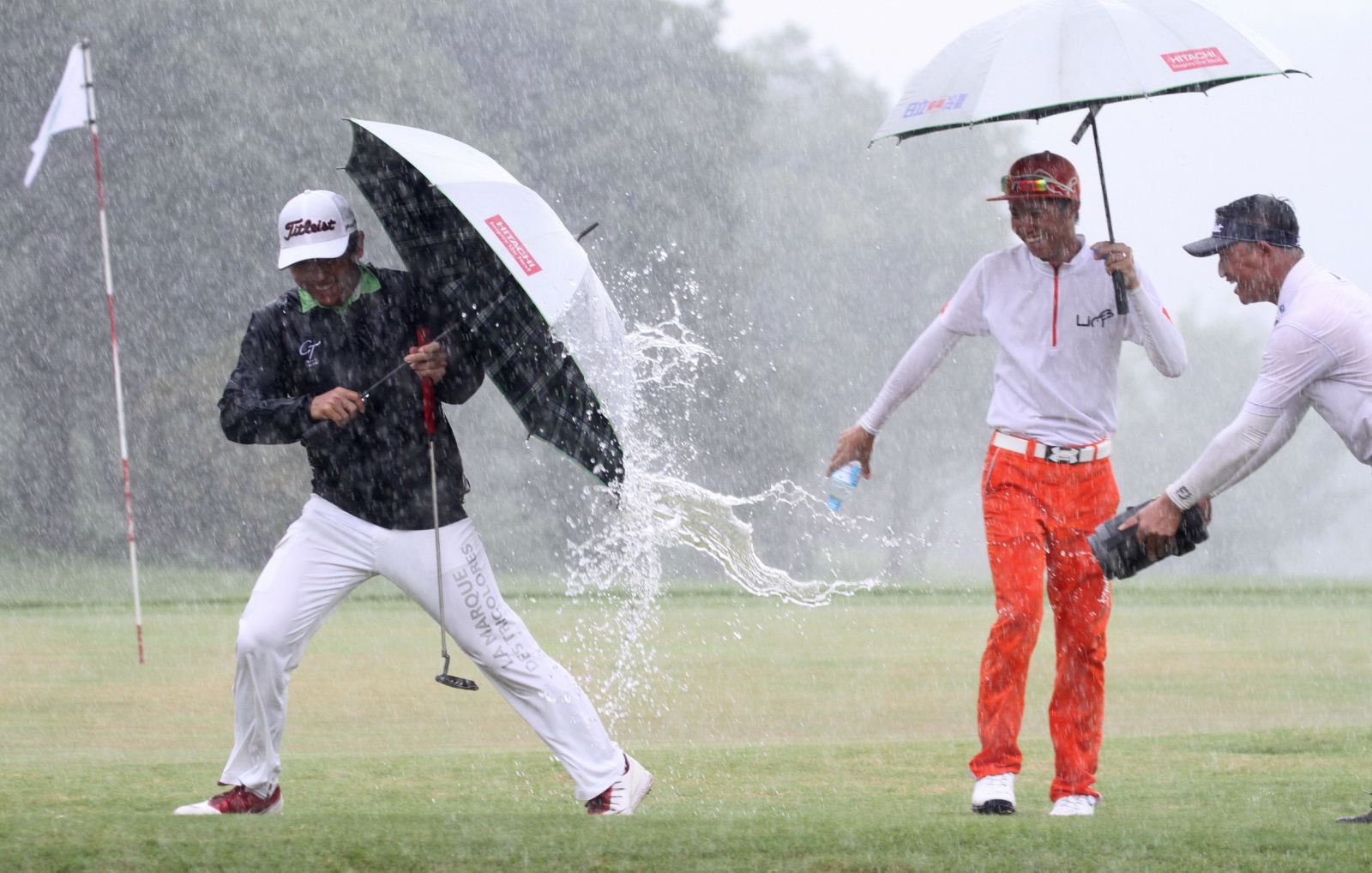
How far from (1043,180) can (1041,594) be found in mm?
1387

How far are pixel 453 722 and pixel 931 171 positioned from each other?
4463 cm

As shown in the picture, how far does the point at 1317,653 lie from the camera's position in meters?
12.7

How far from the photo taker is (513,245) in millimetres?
4750

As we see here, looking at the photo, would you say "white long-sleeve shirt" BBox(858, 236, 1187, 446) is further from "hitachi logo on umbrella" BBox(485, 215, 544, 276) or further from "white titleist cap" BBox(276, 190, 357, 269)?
"white titleist cap" BBox(276, 190, 357, 269)

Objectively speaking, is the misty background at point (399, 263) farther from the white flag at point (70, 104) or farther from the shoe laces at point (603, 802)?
the shoe laces at point (603, 802)

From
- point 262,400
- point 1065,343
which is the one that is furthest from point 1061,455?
point 262,400

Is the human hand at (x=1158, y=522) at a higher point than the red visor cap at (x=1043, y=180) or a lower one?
lower

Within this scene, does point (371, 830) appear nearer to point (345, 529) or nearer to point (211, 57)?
point (345, 529)

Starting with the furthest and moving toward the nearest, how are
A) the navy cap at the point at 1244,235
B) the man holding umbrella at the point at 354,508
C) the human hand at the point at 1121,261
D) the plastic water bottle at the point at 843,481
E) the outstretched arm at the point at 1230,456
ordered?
the plastic water bottle at the point at 843,481, the human hand at the point at 1121,261, the man holding umbrella at the point at 354,508, the navy cap at the point at 1244,235, the outstretched arm at the point at 1230,456

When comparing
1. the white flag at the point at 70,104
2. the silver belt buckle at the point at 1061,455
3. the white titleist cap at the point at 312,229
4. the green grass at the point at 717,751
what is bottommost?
the green grass at the point at 717,751

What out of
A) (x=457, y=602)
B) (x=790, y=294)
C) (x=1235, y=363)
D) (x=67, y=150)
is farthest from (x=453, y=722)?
(x=1235, y=363)

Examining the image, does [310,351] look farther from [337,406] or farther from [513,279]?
[513,279]

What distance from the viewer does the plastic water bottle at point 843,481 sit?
605 centimetres

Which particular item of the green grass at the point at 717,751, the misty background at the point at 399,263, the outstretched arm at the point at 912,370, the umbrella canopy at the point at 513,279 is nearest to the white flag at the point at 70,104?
the green grass at the point at 717,751
